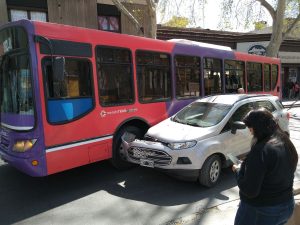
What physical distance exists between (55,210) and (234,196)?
287 centimetres

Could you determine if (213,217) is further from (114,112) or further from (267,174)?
(114,112)

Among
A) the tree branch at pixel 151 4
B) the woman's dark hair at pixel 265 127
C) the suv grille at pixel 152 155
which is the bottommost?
the suv grille at pixel 152 155

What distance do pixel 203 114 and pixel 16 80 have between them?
3.56m

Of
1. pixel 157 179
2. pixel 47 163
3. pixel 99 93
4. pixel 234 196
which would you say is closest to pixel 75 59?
pixel 99 93

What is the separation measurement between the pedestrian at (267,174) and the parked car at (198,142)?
235 centimetres

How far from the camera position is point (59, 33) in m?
5.31

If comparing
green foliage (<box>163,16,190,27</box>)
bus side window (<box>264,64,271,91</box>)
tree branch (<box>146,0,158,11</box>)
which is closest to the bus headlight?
tree branch (<box>146,0,158,11</box>)

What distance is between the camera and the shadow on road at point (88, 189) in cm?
498

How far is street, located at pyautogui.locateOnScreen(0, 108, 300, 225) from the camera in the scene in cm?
453

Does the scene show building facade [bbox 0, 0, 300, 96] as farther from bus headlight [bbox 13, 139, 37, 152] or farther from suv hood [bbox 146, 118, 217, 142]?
bus headlight [bbox 13, 139, 37, 152]

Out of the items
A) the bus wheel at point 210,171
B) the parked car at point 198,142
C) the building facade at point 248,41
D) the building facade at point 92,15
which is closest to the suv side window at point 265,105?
the parked car at point 198,142

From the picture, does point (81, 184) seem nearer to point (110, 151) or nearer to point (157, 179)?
point (110, 151)

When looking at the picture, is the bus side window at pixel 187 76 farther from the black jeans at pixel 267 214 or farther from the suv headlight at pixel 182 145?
the black jeans at pixel 267 214

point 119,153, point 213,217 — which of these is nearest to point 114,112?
point 119,153
